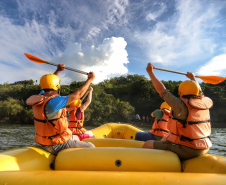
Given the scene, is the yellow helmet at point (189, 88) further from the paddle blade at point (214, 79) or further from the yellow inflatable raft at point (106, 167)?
the paddle blade at point (214, 79)

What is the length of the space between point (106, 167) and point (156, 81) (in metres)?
1.13

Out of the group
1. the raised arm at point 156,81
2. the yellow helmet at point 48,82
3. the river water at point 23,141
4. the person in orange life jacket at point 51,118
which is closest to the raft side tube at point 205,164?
the raised arm at point 156,81

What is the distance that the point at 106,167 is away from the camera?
5.49 ft

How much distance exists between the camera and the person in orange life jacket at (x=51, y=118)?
184 centimetres

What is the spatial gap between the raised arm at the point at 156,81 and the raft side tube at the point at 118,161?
28.0 inches

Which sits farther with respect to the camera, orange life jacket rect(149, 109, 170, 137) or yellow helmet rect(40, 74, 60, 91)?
orange life jacket rect(149, 109, 170, 137)

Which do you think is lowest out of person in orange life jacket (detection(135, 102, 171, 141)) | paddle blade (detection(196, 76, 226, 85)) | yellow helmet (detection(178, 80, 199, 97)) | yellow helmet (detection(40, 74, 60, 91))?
person in orange life jacket (detection(135, 102, 171, 141))

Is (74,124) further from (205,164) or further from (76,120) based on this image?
(205,164)

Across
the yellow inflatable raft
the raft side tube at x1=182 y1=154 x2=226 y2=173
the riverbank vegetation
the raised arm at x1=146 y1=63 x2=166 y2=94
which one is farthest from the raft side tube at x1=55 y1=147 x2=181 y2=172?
the riverbank vegetation

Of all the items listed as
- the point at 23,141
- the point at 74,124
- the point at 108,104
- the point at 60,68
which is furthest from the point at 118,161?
the point at 108,104

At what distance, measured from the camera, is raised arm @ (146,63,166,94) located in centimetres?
193

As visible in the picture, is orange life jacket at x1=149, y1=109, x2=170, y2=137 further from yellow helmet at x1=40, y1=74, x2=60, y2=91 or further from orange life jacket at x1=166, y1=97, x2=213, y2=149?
yellow helmet at x1=40, y1=74, x2=60, y2=91

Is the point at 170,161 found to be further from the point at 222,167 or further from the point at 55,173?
the point at 55,173

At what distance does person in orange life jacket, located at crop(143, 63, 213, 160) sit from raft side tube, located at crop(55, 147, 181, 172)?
191 mm
